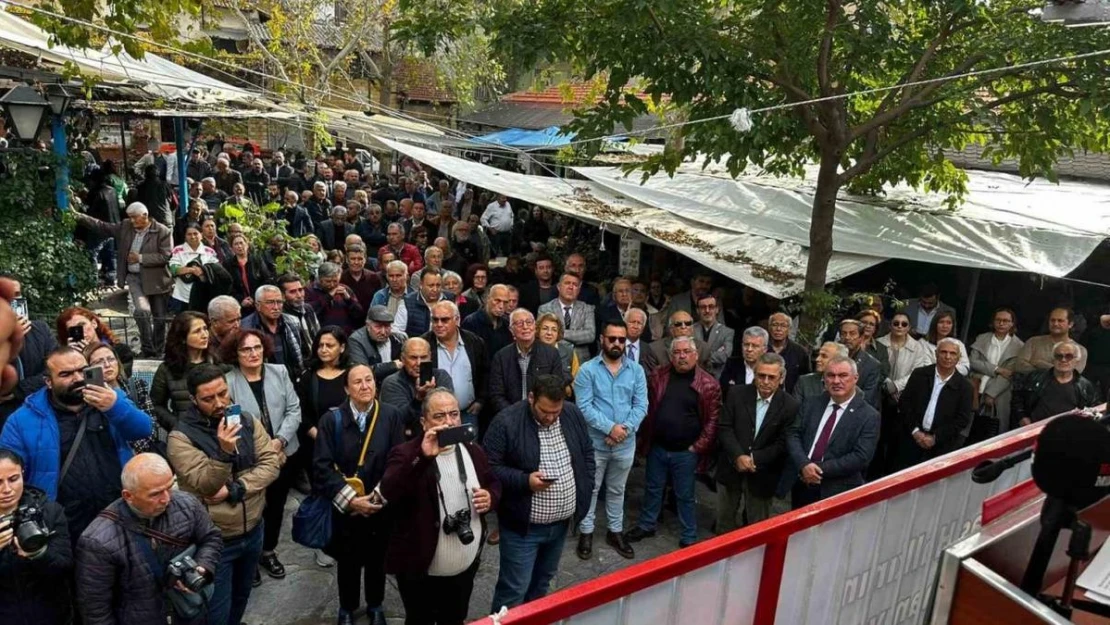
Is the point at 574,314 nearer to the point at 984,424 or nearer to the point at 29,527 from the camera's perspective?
the point at 984,424

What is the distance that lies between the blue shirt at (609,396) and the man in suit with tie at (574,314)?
1348mm

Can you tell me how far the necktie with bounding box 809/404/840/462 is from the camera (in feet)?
15.3

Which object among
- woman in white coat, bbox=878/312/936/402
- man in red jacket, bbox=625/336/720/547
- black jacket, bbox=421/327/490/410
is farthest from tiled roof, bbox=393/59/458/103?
man in red jacket, bbox=625/336/720/547

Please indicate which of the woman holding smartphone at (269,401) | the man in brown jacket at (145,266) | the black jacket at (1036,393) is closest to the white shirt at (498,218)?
the man in brown jacket at (145,266)

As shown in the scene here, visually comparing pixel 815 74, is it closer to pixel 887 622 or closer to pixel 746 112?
pixel 746 112

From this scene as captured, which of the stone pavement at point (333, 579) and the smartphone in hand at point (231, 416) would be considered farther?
the stone pavement at point (333, 579)

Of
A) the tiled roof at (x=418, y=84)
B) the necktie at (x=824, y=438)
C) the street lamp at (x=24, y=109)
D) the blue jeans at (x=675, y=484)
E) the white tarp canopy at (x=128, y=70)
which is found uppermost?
the tiled roof at (x=418, y=84)

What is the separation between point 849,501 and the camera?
101 inches

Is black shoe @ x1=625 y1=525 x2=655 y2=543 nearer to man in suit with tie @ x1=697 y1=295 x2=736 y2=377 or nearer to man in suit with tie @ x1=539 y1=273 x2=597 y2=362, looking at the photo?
man in suit with tie @ x1=697 y1=295 x2=736 y2=377

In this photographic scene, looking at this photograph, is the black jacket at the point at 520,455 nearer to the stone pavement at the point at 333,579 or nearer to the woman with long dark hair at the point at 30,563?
the stone pavement at the point at 333,579

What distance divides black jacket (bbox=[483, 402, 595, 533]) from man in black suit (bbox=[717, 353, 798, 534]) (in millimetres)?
1290

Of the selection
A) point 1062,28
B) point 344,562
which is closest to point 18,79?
point 344,562

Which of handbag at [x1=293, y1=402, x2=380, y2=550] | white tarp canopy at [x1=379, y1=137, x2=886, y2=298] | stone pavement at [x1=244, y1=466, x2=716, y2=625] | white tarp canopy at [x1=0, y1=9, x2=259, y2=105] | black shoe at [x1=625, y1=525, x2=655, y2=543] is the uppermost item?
white tarp canopy at [x1=0, y1=9, x2=259, y2=105]

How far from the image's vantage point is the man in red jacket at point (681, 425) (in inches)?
203
